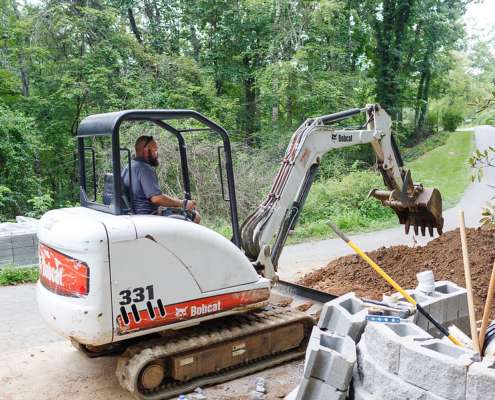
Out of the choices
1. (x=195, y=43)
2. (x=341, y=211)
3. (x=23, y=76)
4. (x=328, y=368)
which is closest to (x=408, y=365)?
(x=328, y=368)

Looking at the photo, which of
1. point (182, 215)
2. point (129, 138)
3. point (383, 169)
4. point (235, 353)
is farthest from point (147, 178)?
point (129, 138)

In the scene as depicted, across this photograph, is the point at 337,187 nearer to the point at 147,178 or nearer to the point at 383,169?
the point at 383,169

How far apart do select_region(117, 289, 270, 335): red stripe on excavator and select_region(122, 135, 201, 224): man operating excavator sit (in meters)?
0.84

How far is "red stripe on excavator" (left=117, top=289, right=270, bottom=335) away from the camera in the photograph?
4305 millimetres

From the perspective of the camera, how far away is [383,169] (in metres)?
6.80

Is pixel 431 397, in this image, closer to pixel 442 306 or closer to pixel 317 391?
pixel 317 391

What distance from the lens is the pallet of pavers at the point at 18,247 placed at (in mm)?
8750

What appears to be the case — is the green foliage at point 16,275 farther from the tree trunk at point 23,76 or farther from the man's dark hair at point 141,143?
the tree trunk at point 23,76

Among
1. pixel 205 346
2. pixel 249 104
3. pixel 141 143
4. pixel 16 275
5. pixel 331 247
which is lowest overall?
pixel 331 247

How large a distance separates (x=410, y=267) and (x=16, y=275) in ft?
20.5

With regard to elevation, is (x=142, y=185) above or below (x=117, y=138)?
below

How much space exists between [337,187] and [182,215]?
9909mm

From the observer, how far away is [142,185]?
4723 mm

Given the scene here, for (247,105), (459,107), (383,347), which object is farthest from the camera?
(459,107)
